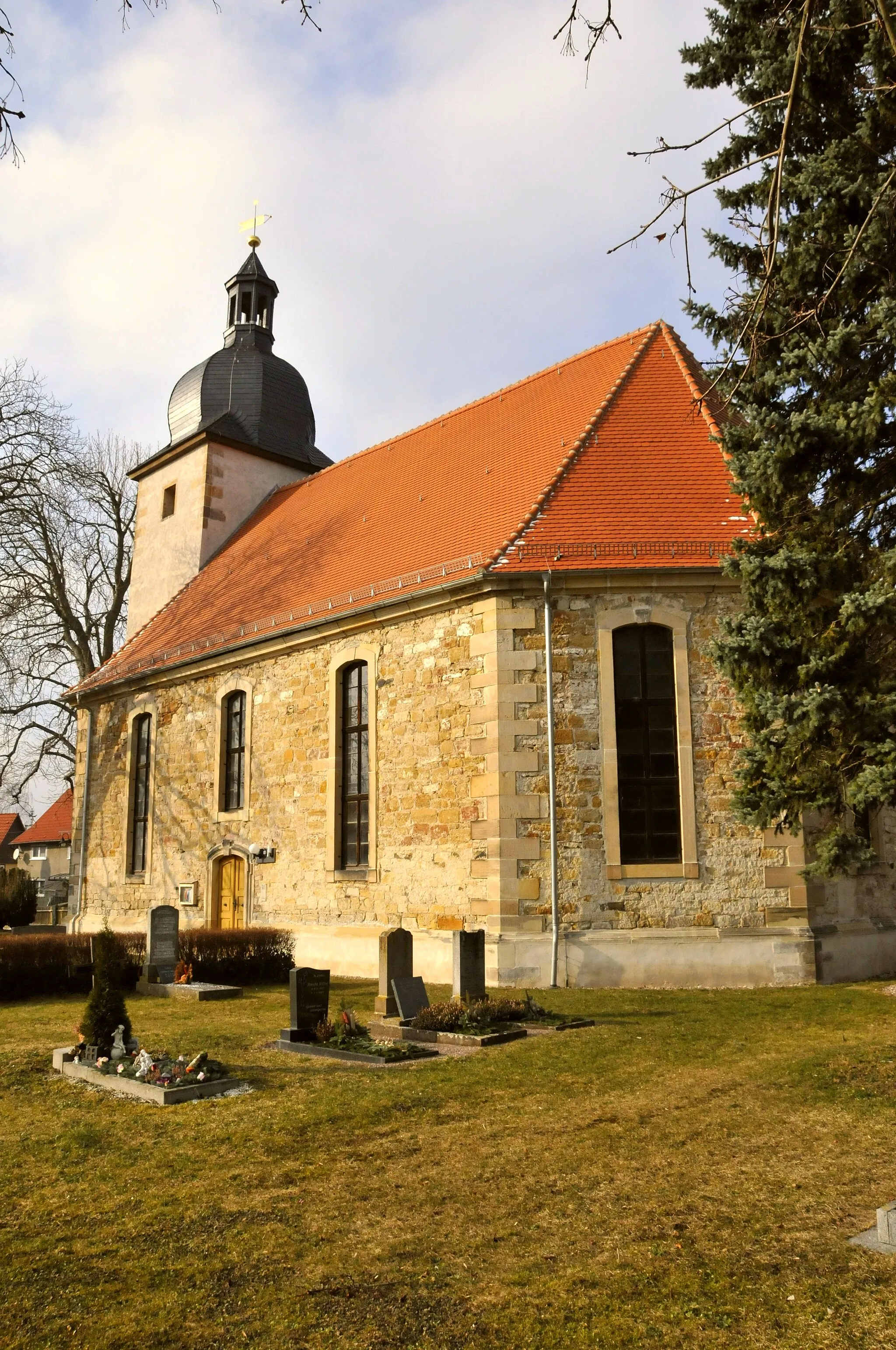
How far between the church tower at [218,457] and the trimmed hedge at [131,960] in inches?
412

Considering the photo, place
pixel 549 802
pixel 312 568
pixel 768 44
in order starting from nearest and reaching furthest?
pixel 768 44, pixel 549 802, pixel 312 568

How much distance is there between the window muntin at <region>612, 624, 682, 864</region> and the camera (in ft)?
40.9

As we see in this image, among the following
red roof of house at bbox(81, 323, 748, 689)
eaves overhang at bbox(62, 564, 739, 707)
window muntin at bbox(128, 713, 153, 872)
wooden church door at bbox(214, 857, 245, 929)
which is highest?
red roof of house at bbox(81, 323, 748, 689)

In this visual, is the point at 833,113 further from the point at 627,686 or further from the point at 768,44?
the point at 627,686

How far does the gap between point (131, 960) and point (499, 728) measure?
6227mm

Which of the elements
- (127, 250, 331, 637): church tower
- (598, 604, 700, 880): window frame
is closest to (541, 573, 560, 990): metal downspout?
(598, 604, 700, 880): window frame

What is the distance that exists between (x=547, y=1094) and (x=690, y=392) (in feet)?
37.5

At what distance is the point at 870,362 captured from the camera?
8.16m

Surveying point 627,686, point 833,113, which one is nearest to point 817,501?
point 833,113

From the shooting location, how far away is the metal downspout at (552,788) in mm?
12125

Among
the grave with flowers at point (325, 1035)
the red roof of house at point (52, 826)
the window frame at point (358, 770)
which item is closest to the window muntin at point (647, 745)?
the window frame at point (358, 770)

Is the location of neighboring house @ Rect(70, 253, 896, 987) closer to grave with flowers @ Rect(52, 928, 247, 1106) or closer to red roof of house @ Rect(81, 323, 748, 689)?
red roof of house @ Rect(81, 323, 748, 689)

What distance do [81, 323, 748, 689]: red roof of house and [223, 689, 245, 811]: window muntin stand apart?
3.66 ft

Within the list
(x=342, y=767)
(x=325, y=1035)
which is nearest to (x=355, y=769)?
→ (x=342, y=767)
